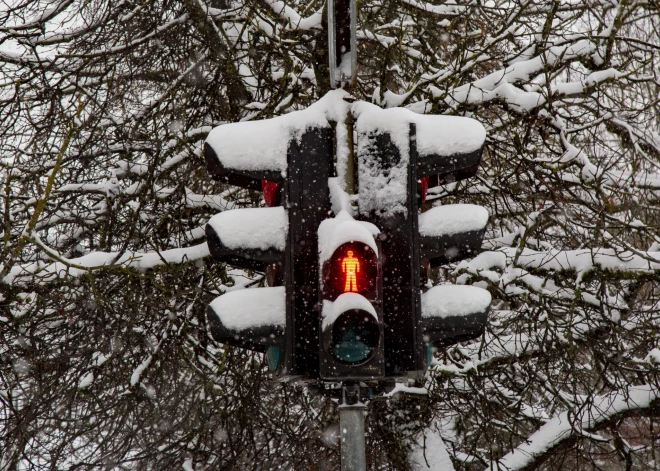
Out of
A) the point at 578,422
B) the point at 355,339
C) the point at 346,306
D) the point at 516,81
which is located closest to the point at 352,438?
the point at 355,339

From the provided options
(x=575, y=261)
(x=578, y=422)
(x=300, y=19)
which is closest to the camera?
(x=575, y=261)

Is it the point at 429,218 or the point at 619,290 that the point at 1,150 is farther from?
the point at 619,290

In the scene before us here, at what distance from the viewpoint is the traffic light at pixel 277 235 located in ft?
8.48

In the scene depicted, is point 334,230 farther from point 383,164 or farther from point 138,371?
point 138,371

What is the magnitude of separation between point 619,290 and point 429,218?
16.4ft

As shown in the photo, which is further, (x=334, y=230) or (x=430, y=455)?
(x=430, y=455)

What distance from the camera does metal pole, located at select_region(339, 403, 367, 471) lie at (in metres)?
2.35

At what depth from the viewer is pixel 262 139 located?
8.90 ft

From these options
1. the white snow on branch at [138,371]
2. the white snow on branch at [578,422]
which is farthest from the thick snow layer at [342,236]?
the white snow on branch at [138,371]

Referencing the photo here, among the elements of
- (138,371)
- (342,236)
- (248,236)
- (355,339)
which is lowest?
(355,339)

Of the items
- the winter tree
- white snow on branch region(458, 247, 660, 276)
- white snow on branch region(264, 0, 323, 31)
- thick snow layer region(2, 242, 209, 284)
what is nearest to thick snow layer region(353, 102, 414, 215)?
the winter tree

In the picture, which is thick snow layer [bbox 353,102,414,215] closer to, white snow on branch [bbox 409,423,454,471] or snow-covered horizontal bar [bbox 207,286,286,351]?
snow-covered horizontal bar [bbox 207,286,286,351]

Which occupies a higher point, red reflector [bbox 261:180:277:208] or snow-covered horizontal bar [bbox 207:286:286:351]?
red reflector [bbox 261:180:277:208]

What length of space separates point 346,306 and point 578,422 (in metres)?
4.43
